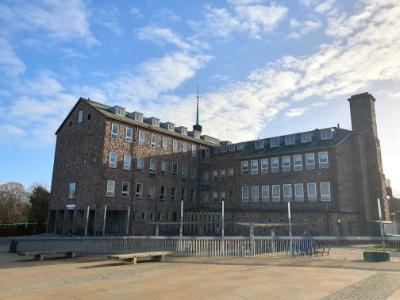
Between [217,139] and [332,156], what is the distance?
2304 centimetres

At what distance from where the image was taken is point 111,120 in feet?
118

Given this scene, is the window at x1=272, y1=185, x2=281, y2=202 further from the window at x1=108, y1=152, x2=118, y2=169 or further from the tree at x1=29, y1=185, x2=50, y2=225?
the tree at x1=29, y1=185, x2=50, y2=225

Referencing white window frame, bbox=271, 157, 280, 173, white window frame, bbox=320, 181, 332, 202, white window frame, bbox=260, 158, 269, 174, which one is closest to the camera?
white window frame, bbox=320, 181, 332, 202

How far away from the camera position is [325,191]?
113 feet

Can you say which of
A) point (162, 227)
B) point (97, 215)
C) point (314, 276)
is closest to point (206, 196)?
point (162, 227)

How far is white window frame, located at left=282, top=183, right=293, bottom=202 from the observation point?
3716 cm

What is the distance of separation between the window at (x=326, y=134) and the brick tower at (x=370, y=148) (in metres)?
3.41

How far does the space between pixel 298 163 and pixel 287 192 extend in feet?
11.6

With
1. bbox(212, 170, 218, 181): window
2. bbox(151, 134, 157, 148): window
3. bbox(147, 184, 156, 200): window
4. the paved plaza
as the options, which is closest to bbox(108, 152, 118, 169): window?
bbox(147, 184, 156, 200): window

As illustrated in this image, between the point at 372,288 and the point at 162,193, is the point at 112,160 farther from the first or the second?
the point at 372,288

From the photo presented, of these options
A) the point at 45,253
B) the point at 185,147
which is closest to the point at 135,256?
the point at 45,253

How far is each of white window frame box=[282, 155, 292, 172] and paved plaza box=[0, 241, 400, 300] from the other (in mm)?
22780

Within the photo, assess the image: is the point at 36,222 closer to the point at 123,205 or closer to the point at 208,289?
the point at 123,205

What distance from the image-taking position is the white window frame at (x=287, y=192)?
122 feet
